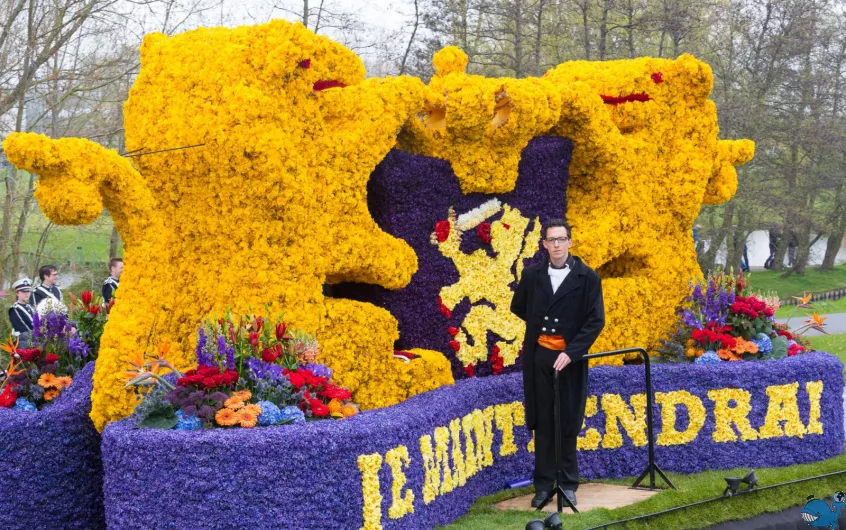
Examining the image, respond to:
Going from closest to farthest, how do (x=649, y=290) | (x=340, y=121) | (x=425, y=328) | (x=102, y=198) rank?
(x=102, y=198) → (x=340, y=121) → (x=425, y=328) → (x=649, y=290)

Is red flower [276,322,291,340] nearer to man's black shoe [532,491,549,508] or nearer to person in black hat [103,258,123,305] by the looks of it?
man's black shoe [532,491,549,508]

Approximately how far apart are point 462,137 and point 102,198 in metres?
2.51

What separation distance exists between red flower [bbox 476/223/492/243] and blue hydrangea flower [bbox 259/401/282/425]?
245 cm

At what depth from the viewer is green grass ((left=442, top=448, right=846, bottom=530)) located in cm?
533

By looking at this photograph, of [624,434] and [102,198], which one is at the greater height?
[102,198]

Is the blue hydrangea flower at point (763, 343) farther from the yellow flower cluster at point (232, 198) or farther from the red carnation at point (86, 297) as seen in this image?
the red carnation at point (86, 297)

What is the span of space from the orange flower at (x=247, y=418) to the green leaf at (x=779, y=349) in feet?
15.5

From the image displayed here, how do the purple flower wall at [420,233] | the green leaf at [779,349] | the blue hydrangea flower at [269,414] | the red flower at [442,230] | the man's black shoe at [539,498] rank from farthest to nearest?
1. the green leaf at [779,349]
2. the red flower at [442,230]
3. the purple flower wall at [420,233]
4. the man's black shoe at [539,498]
5. the blue hydrangea flower at [269,414]

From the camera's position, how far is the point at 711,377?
729cm

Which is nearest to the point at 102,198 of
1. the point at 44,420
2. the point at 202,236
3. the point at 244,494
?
the point at 202,236

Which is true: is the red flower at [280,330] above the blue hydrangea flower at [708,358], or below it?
above

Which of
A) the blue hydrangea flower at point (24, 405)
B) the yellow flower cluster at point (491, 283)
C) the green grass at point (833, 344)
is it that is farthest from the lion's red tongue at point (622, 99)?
the green grass at point (833, 344)

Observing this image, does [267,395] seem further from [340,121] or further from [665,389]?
[665,389]

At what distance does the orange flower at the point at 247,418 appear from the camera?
15.9ft
